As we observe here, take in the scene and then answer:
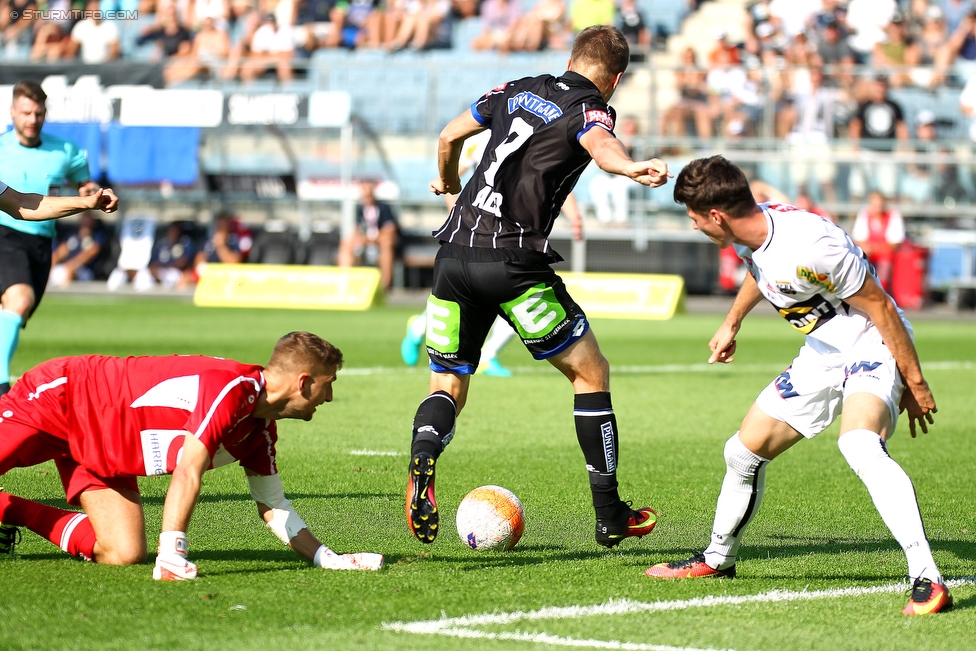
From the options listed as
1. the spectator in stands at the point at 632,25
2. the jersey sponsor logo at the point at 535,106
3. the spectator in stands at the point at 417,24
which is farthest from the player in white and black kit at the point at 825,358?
the spectator in stands at the point at 417,24

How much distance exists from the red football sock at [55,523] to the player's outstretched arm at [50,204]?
4.15 ft

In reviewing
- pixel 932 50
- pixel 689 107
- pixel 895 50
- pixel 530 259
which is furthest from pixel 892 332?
pixel 932 50

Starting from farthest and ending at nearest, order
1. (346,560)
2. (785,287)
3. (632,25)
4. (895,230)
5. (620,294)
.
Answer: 1. (632,25)
2. (895,230)
3. (620,294)
4. (346,560)
5. (785,287)

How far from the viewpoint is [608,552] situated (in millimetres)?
6148

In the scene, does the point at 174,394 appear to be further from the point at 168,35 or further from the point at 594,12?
the point at 168,35

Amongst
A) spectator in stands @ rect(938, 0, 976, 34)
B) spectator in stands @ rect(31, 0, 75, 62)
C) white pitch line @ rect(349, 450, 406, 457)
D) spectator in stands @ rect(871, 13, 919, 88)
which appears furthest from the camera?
spectator in stands @ rect(31, 0, 75, 62)

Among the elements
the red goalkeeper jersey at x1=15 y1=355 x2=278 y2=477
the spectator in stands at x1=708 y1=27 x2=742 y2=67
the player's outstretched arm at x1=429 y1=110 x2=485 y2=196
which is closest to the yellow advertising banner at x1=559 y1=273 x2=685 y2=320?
the spectator in stands at x1=708 y1=27 x2=742 y2=67

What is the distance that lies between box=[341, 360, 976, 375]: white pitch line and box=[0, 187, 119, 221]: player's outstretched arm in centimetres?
741

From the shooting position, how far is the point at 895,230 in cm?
2384

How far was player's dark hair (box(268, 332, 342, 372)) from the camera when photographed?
5273 millimetres

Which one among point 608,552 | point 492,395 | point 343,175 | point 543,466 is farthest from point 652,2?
point 608,552

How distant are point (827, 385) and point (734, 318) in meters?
0.60

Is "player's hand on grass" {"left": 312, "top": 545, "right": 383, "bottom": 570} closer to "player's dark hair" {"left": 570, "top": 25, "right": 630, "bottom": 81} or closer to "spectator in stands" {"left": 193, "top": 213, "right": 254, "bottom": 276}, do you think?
"player's dark hair" {"left": 570, "top": 25, "right": 630, "bottom": 81}

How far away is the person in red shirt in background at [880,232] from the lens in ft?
78.2
